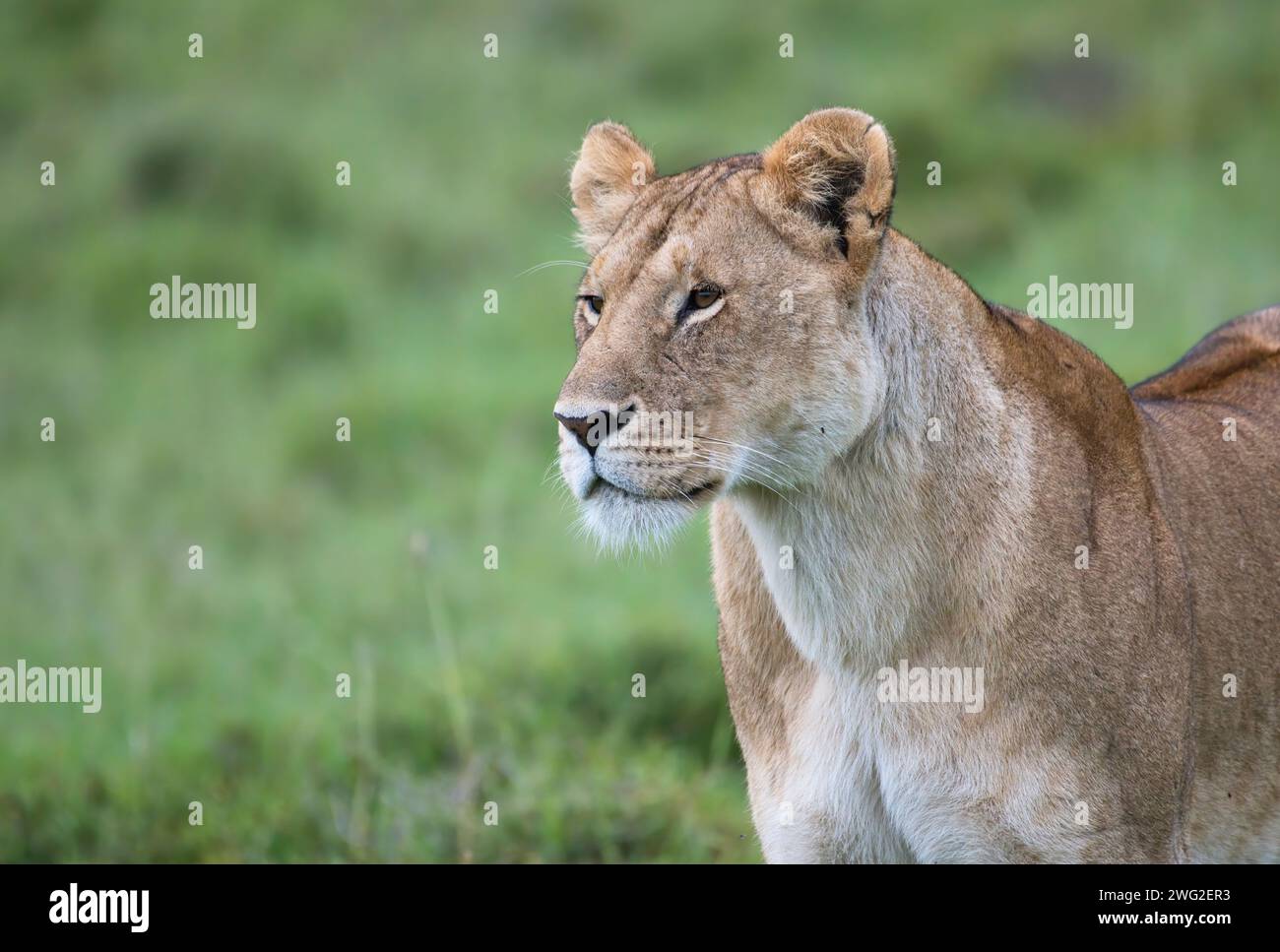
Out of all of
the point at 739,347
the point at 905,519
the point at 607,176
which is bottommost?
the point at 905,519

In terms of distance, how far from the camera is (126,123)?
12.5 m

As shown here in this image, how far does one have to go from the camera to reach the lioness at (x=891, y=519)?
11.2 ft

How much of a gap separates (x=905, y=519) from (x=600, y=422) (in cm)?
67

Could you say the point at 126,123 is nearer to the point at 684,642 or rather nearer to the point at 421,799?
the point at 684,642

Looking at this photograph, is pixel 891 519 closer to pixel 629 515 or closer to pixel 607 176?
pixel 629 515

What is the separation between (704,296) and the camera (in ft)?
11.4

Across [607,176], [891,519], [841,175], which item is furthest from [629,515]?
[607,176]

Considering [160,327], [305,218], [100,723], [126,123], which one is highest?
[126,123]

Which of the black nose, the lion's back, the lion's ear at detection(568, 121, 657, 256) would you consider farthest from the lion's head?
the lion's back

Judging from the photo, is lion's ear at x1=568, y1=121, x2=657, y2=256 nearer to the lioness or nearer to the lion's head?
the lioness

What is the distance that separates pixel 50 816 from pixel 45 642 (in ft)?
6.52

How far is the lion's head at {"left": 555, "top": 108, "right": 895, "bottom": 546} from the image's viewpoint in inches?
133
